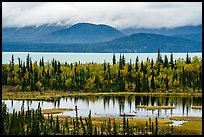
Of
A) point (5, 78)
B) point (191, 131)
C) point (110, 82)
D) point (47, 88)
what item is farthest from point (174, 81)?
point (191, 131)

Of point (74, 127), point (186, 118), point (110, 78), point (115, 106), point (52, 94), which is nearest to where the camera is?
point (74, 127)

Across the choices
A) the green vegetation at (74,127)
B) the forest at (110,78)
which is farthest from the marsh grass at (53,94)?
the green vegetation at (74,127)

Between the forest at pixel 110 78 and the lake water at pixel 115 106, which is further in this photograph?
the forest at pixel 110 78

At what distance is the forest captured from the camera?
77.9 m

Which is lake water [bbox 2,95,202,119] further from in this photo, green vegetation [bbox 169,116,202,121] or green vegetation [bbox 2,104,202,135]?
green vegetation [bbox 2,104,202,135]

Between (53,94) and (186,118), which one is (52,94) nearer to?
(53,94)

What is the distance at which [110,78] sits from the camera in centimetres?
8456

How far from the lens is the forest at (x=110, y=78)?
77938mm

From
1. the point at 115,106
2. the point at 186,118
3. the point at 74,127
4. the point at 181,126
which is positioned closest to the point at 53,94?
the point at 115,106

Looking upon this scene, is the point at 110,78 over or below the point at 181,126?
over

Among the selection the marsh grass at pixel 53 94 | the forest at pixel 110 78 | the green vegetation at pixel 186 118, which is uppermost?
the forest at pixel 110 78

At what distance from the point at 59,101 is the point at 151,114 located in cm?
1936

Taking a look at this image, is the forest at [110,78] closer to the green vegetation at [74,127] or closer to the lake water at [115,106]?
the lake water at [115,106]

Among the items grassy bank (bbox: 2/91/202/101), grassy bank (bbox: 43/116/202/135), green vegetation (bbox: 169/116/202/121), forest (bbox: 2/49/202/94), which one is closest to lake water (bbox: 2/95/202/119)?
green vegetation (bbox: 169/116/202/121)
